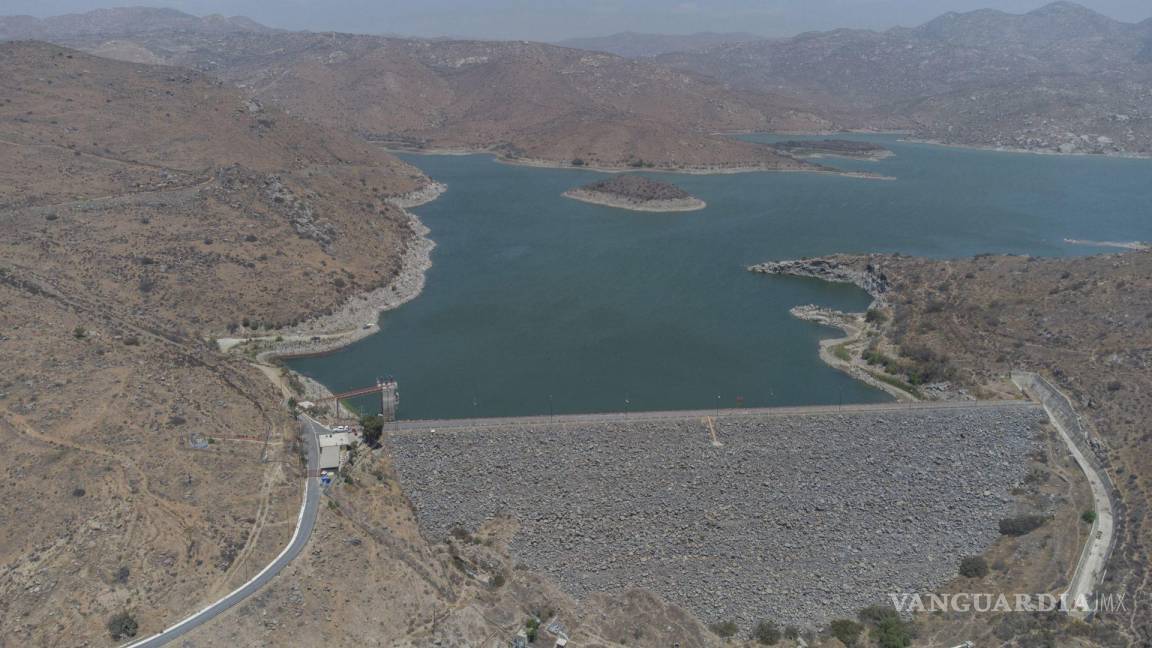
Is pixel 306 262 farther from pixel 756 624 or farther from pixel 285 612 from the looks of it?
pixel 756 624

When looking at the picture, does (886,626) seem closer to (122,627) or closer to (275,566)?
(275,566)

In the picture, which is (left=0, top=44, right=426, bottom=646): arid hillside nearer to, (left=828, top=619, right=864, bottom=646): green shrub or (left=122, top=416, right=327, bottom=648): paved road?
(left=122, top=416, right=327, bottom=648): paved road

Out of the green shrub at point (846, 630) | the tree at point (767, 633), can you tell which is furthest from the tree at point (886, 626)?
the tree at point (767, 633)

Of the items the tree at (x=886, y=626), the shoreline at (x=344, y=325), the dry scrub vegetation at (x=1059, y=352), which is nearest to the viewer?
the tree at (x=886, y=626)

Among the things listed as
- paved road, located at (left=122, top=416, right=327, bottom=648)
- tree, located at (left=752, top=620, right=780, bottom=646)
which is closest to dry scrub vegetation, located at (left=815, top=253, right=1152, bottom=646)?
tree, located at (left=752, top=620, right=780, bottom=646)

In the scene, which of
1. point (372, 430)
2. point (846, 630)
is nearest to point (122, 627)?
point (372, 430)

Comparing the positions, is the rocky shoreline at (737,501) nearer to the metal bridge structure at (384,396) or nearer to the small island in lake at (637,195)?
the metal bridge structure at (384,396)

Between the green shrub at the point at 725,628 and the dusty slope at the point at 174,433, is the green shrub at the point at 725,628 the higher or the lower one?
the lower one
